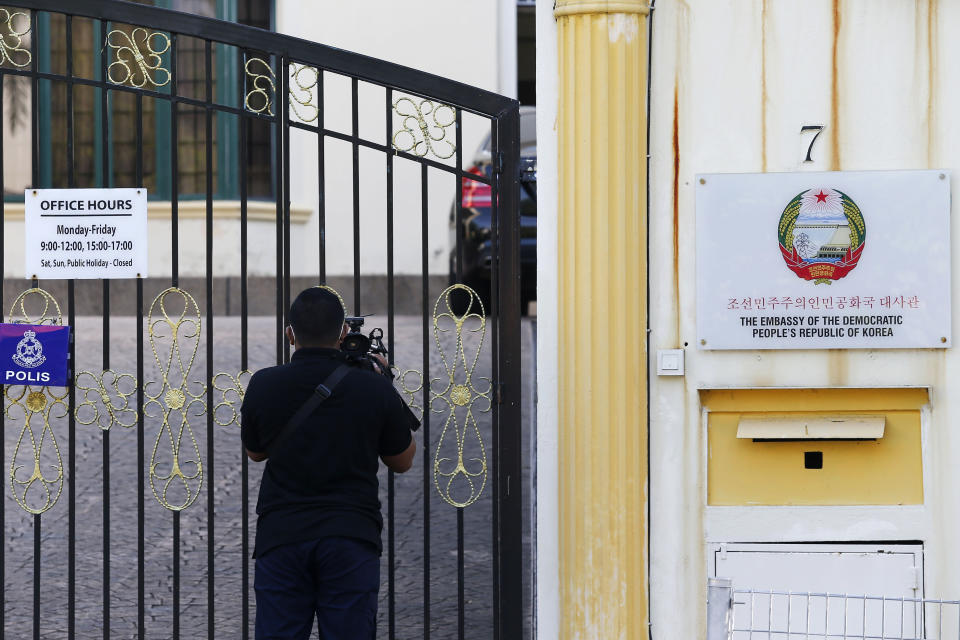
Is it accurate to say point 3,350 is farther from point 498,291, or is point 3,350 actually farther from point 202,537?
point 202,537

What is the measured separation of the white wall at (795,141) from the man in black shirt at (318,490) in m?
1.26

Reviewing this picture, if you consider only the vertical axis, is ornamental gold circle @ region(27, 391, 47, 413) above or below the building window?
below

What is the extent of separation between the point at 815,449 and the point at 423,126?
6.33 ft

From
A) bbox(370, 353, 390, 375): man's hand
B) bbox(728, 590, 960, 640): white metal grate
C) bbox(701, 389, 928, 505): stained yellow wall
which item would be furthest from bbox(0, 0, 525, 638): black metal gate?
bbox(728, 590, 960, 640): white metal grate

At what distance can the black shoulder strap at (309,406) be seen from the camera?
412cm

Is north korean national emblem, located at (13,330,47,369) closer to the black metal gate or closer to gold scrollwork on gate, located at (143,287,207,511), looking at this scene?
the black metal gate

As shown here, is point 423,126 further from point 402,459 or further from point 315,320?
point 402,459

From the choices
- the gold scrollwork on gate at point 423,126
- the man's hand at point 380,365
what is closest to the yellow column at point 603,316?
the gold scrollwork on gate at point 423,126

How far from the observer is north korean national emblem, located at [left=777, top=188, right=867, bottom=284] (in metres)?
4.78

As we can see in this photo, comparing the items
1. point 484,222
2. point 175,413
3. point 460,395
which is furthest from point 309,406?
point 484,222

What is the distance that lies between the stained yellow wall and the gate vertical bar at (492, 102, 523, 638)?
30.0 inches

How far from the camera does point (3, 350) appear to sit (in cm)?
510

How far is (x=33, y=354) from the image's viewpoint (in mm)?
5109

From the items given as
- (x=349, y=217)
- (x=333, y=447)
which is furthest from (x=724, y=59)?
(x=349, y=217)
